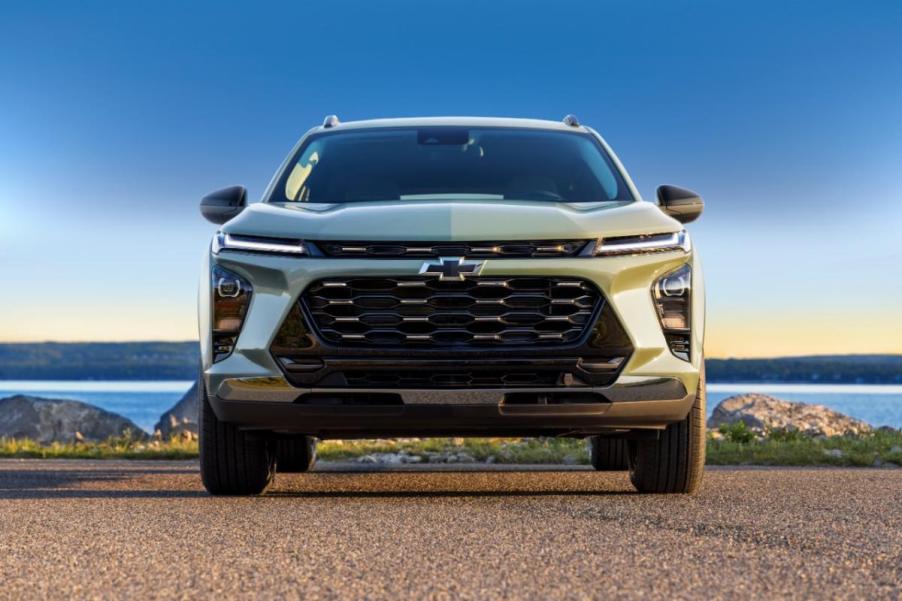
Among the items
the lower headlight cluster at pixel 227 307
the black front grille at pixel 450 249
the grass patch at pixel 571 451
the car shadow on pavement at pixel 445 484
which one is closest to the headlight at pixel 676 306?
the black front grille at pixel 450 249

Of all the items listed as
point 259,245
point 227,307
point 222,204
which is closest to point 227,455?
point 227,307

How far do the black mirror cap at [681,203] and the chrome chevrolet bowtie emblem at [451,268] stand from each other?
5.28 feet

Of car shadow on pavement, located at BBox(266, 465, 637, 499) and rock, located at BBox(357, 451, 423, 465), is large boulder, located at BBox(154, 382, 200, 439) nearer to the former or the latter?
rock, located at BBox(357, 451, 423, 465)

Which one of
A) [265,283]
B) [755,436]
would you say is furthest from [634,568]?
[755,436]

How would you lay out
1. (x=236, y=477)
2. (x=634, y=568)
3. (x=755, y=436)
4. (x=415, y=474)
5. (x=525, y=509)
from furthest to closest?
(x=755, y=436) → (x=415, y=474) → (x=236, y=477) → (x=525, y=509) → (x=634, y=568)

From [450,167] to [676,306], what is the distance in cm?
199

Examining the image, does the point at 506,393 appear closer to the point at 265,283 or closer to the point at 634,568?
the point at 265,283

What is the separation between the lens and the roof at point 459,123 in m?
7.78

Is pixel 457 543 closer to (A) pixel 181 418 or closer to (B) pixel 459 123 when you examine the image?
(B) pixel 459 123

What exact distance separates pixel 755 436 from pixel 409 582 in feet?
40.6

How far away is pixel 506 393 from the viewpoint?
5746 millimetres

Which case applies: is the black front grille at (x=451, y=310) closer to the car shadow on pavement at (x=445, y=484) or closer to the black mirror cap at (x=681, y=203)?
the car shadow on pavement at (x=445, y=484)

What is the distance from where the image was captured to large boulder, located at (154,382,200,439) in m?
22.8

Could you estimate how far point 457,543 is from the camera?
177 inches
